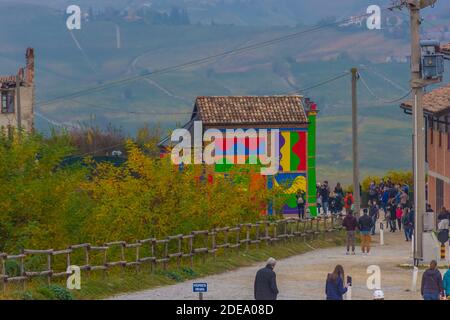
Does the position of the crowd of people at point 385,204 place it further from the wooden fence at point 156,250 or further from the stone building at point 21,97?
the stone building at point 21,97

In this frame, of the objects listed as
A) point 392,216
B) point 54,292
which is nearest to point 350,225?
point 392,216

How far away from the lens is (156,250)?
43250 millimetres

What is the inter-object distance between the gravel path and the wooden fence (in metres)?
1.40

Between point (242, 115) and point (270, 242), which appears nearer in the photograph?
point (270, 242)

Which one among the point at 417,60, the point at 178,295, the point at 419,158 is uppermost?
the point at 417,60

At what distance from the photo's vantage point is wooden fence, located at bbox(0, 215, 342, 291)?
3516cm

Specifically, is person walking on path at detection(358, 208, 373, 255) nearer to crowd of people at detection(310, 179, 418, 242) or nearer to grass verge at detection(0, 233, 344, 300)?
grass verge at detection(0, 233, 344, 300)

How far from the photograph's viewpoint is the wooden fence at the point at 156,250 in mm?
35156

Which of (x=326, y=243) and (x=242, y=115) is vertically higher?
(x=242, y=115)

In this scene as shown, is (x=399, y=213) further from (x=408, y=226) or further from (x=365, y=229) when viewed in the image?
(x=365, y=229)

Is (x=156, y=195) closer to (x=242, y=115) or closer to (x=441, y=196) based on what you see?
(x=441, y=196)

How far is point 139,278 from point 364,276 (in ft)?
21.3

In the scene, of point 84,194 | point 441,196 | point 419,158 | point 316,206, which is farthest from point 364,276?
point 316,206

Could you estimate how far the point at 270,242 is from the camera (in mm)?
51531
